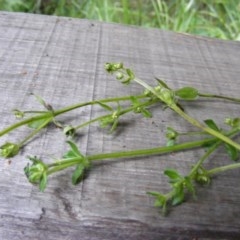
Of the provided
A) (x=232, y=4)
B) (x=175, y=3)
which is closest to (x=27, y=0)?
(x=175, y=3)

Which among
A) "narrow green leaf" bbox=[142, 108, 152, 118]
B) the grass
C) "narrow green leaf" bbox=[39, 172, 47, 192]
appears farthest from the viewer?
the grass

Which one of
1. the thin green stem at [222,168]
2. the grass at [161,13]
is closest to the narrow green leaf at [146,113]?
the thin green stem at [222,168]

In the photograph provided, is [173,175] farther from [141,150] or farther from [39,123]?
[39,123]

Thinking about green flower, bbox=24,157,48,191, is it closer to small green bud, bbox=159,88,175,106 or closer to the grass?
small green bud, bbox=159,88,175,106

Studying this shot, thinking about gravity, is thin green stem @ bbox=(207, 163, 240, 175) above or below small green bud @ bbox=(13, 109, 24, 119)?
above

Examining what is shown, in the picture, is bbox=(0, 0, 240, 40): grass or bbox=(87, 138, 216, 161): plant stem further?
bbox=(0, 0, 240, 40): grass

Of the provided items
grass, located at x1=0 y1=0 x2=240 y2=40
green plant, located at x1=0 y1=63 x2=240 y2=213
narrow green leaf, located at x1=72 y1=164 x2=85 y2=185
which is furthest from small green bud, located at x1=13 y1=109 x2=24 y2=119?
grass, located at x1=0 y1=0 x2=240 y2=40

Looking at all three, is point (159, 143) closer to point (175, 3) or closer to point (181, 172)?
point (181, 172)

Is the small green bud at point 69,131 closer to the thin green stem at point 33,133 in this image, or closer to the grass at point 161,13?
the thin green stem at point 33,133
